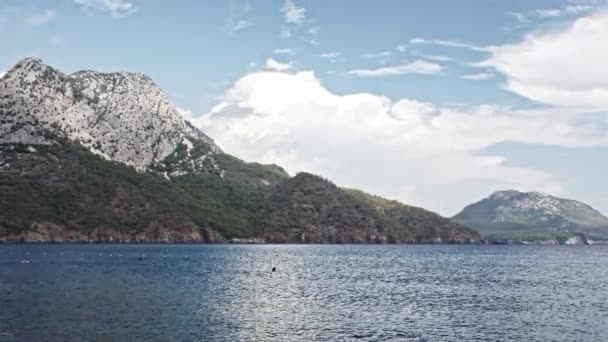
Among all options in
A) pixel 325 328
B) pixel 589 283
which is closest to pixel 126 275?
pixel 325 328

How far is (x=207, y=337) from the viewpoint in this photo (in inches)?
2699

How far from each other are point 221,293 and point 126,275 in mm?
40843

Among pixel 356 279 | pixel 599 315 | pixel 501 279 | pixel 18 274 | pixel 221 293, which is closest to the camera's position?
pixel 599 315

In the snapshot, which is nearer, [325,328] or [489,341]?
[489,341]

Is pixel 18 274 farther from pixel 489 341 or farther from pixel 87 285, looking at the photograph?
pixel 489 341

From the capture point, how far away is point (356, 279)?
152m

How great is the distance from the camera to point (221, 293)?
4528 inches

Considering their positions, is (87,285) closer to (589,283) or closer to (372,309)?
(372,309)

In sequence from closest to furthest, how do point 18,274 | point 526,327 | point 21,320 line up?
point 21,320, point 526,327, point 18,274

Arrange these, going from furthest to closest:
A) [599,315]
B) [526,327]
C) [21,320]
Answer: [599,315] < [526,327] < [21,320]

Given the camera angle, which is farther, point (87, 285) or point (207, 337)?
point (87, 285)

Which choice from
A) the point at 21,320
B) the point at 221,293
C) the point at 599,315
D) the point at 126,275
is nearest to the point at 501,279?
the point at 599,315

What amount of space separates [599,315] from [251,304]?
53.1 meters

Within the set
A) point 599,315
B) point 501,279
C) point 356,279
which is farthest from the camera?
point 501,279
